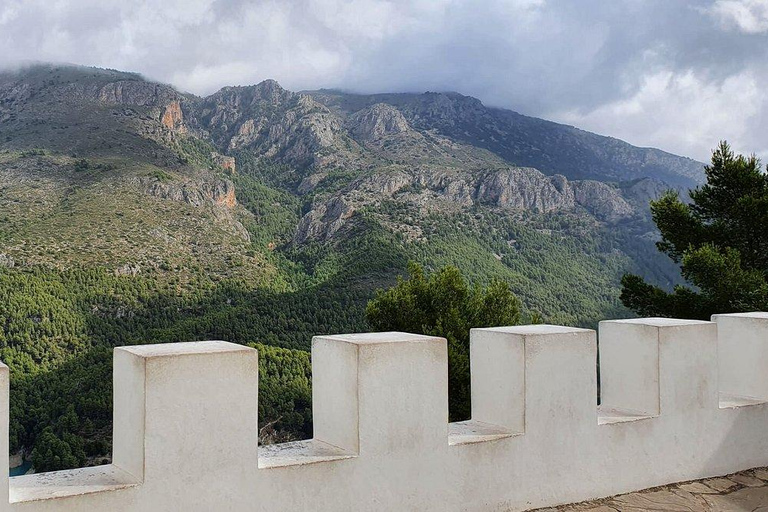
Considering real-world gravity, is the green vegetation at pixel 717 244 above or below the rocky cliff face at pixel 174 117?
below

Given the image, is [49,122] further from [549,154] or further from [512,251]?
[549,154]

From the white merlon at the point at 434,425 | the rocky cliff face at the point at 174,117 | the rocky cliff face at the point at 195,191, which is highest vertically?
the rocky cliff face at the point at 174,117

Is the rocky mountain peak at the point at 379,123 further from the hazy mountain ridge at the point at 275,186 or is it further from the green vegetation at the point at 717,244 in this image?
the green vegetation at the point at 717,244

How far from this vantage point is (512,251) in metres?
80.6

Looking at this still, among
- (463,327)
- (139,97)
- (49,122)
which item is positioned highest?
(139,97)

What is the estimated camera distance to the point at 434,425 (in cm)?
293

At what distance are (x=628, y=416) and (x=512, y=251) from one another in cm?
7827

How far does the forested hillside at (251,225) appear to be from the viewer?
48.2m

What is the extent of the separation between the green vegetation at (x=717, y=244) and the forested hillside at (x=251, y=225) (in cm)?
2215

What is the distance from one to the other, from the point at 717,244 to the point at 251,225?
72.0 meters

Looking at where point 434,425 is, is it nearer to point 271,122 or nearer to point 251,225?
point 251,225

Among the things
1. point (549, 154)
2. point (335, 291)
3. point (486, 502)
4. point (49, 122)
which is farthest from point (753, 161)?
point (549, 154)

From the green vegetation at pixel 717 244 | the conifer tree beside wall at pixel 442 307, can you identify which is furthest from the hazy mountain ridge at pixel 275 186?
the green vegetation at pixel 717 244

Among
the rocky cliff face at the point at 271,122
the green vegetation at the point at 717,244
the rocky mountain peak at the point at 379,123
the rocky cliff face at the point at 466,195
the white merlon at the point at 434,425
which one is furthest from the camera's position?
the rocky mountain peak at the point at 379,123
